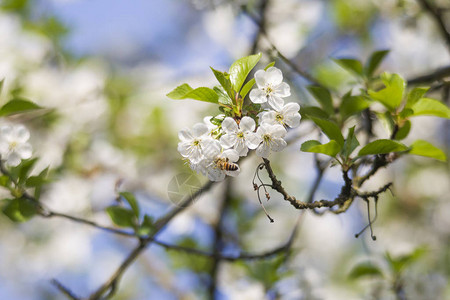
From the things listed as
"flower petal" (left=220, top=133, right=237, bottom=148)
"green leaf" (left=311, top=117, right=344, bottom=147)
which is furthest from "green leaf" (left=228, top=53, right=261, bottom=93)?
"green leaf" (left=311, top=117, right=344, bottom=147)

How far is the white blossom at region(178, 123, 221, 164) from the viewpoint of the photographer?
3.30ft

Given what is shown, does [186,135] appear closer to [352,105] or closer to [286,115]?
[286,115]

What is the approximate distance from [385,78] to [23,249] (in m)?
2.96

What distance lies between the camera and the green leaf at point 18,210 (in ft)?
4.34

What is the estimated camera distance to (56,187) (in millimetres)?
2463

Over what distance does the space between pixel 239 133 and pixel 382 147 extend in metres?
0.37

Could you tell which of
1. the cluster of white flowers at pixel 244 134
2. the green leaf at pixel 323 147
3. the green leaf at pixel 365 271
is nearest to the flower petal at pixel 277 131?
the cluster of white flowers at pixel 244 134

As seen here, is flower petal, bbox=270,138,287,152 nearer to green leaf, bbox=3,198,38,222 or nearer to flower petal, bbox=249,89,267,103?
flower petal, bbox=249,89,267,103

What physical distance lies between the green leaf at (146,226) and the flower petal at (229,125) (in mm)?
581

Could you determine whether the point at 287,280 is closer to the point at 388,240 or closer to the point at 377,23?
the point at 388,240

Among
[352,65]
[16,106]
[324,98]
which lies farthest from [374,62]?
[16,106]

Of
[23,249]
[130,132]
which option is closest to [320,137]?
[130,132]

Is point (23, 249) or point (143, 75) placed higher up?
point (143, 75)

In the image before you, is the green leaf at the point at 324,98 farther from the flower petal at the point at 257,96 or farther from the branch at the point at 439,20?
the branch at the point at 439,20
